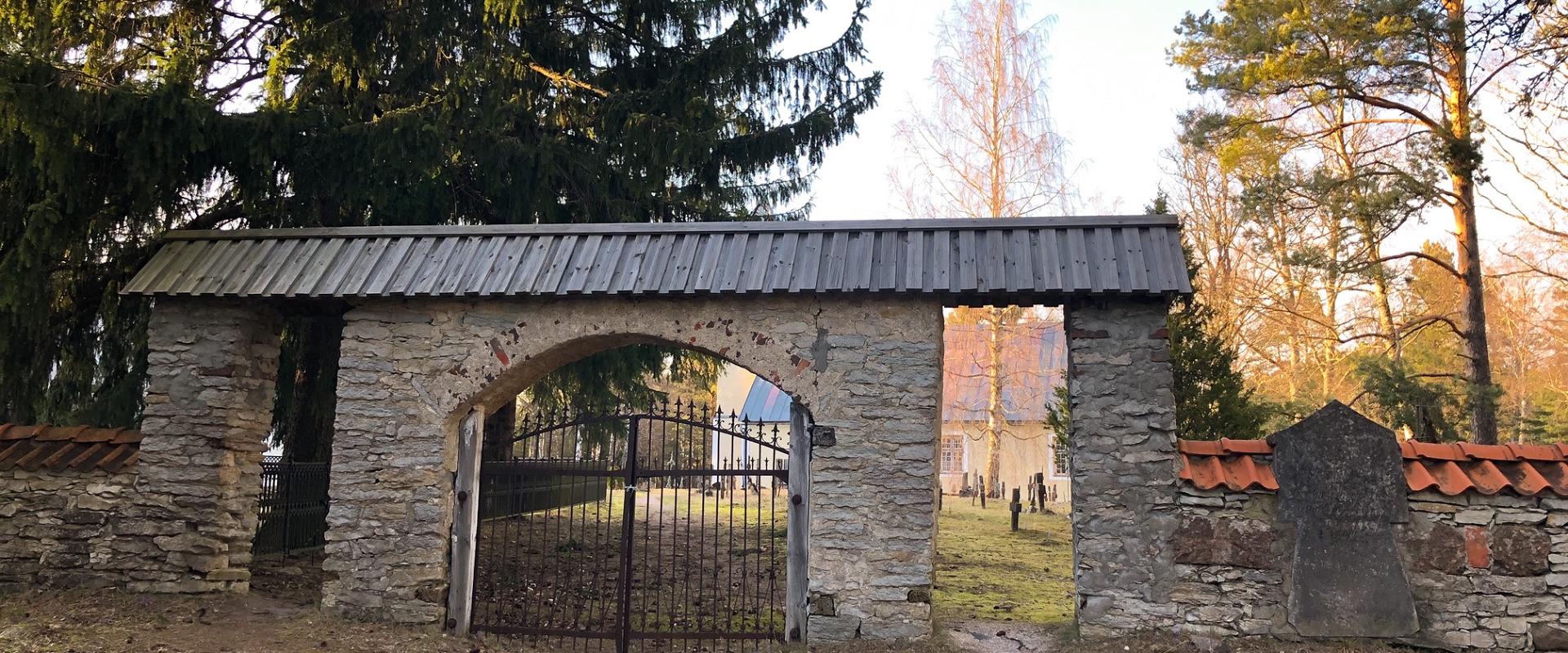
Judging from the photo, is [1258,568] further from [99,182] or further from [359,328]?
[99,182]

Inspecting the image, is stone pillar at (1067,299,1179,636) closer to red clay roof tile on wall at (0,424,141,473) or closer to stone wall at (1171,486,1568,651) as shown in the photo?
stone wall at (1171,486,1568,651)

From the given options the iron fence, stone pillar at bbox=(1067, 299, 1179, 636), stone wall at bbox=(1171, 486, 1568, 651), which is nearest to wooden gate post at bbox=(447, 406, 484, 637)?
the iron fence

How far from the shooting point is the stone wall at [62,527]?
7.46m

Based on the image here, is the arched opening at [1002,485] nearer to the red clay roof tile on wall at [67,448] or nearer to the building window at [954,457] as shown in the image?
the building window at [954,457]

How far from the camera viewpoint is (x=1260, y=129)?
12.9 meters

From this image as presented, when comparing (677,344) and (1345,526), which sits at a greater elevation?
(677,344)

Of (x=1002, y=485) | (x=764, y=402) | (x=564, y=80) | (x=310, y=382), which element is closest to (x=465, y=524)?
(x=310, y=382)

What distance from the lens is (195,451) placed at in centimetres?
752

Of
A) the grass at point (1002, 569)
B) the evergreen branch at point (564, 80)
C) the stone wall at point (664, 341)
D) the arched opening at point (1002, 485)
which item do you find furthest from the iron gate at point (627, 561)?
the evergreen branch at point (564, 80)

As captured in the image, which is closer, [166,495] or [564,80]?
[166,495]

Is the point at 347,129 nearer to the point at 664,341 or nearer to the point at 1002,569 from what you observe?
the point at 664,341

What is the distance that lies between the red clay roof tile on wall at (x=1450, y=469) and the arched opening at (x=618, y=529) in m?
2.87

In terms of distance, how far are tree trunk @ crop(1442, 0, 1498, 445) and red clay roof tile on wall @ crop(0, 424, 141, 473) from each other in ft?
44.7

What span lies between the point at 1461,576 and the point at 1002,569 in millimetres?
6016
